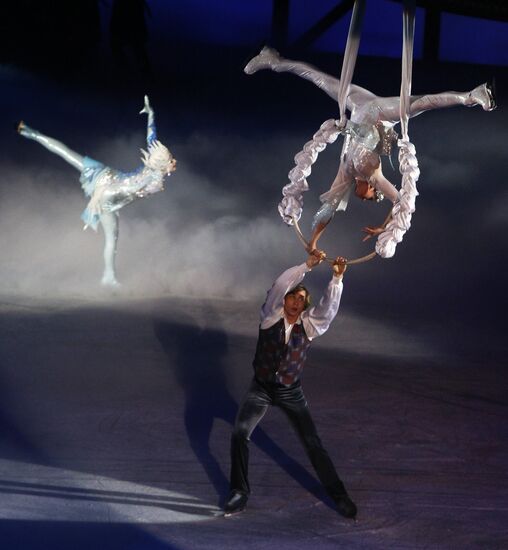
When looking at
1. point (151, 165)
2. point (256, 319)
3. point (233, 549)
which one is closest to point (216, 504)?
point (233, 549)

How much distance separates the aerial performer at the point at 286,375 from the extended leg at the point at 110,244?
230 inches

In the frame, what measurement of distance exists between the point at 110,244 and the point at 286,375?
19.6 ft

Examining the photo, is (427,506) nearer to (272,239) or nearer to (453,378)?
(453,378)

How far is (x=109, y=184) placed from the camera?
33.2 ft

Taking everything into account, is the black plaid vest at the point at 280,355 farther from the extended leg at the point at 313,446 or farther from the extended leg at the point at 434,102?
the extended leg at the point at 434,102

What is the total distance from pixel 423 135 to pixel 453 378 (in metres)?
4.43

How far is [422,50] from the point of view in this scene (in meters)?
11.0

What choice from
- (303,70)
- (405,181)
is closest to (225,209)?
(303,70)

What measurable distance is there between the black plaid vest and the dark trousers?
0.20ft

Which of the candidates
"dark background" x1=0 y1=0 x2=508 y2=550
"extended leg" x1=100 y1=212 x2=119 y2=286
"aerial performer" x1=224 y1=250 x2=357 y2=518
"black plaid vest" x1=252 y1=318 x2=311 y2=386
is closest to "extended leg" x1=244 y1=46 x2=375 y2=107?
"aerial performer" x1=224 y1=250 x2=357 y2=518

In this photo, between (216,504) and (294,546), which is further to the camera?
(216,504)

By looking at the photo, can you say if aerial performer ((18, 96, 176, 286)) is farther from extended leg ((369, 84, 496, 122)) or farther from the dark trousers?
the dark trousers

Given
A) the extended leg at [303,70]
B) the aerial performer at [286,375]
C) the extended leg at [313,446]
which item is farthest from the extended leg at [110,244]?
the extended leg at [313,446]

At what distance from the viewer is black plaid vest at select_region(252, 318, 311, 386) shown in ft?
15.1
